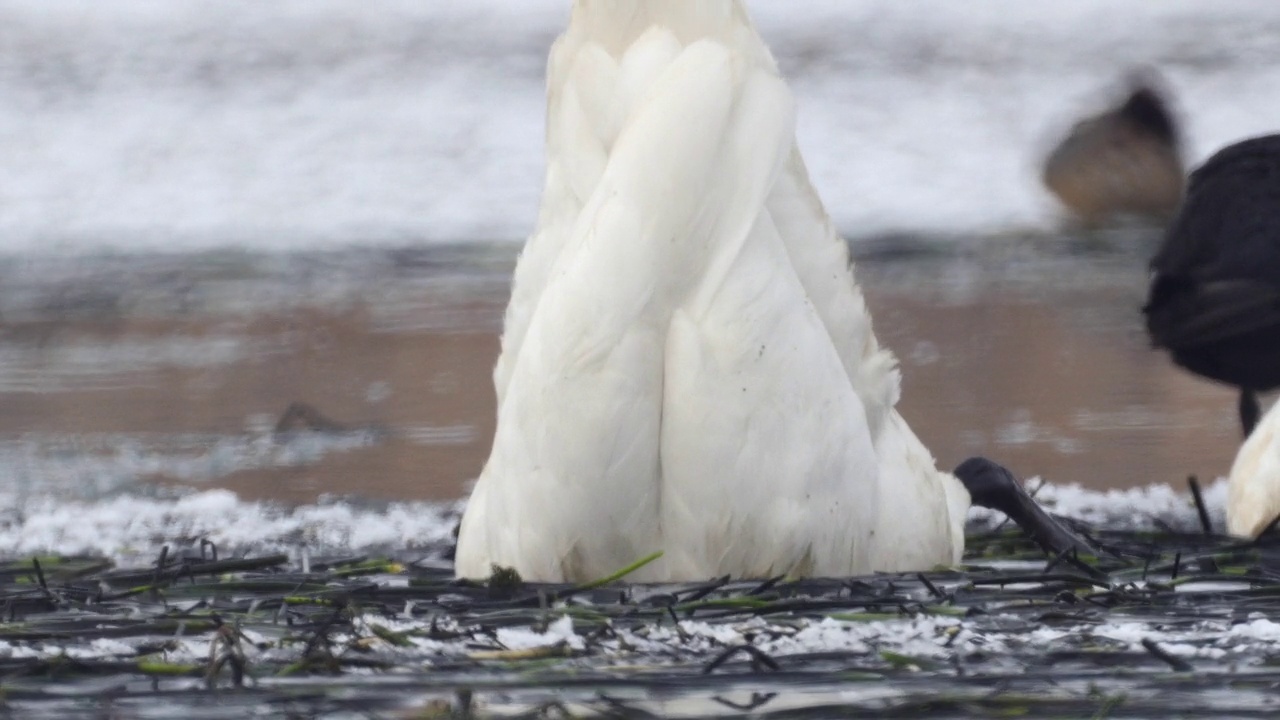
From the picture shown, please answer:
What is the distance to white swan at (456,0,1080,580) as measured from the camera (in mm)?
3629

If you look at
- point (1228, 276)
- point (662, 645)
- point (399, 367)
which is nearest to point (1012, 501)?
point (662, 645)

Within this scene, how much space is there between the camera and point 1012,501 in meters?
4.82

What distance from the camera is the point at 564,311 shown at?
3.62 m

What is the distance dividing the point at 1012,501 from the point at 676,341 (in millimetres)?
1451

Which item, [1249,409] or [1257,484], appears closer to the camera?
[1257,484]

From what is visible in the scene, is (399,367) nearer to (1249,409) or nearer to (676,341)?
(1249,409)

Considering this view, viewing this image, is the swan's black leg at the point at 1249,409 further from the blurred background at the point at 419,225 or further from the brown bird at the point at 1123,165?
the brown bird at the point at 1123,165

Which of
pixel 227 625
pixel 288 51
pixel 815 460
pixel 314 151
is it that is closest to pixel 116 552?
pixel 227 625

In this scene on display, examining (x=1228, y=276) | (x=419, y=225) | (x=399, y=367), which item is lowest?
(x=1228, y=276)

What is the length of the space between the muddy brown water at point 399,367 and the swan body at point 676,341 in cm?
295

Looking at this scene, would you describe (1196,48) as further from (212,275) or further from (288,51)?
(212,275)

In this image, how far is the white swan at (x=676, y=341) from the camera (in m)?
3.63

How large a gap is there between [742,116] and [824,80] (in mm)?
11621

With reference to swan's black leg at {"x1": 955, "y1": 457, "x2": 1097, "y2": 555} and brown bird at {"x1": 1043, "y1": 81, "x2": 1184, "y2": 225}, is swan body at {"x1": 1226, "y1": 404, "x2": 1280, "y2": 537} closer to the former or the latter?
swan's black leg at {"x1": 955, "y1": 457, "x2": 1097, "y2": 555}
